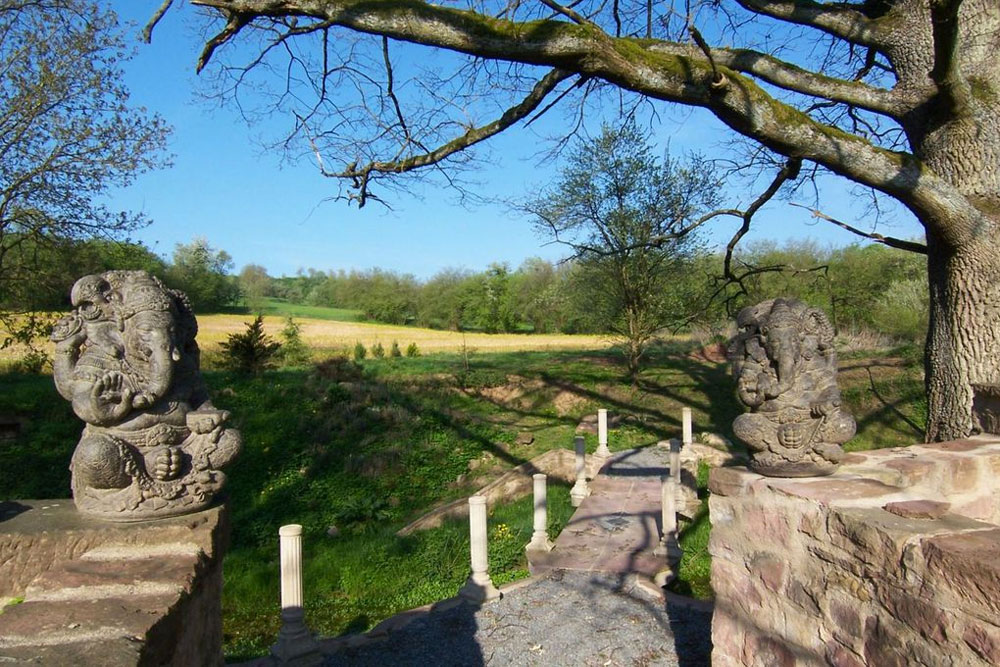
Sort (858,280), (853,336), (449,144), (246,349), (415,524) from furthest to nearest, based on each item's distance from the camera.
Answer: (858,280), (853,336), (246,349), (415,524), (449,144)

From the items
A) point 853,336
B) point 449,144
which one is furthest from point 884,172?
point 853,336

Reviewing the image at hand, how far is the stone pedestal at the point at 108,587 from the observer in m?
2.01

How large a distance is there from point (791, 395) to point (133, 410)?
3576 mm

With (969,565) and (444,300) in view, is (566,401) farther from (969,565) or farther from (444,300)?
(444,300)

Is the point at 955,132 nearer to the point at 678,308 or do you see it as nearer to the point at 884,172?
the point at 884,172

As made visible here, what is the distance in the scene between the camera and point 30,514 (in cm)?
306

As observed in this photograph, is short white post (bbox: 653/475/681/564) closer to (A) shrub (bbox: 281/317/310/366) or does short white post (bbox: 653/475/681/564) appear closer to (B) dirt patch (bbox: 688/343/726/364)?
(B) dirt patch (bbox: 688/343/726/364)

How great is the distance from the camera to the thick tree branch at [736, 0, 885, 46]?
6.99 m

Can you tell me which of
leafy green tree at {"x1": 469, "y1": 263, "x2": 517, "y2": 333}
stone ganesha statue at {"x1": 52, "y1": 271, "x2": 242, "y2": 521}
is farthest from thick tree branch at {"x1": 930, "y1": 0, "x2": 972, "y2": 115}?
leafy green tree at {"x1": 469, "y1": 263, "x2": 517, "y2": 333}

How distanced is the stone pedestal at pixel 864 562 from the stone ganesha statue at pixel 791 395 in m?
0.14

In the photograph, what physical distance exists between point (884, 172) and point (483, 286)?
3865cm

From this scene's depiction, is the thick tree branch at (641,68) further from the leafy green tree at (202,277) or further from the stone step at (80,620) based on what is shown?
the leafy green tree at (202,277)

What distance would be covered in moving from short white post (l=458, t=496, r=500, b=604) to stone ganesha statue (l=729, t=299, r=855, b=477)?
3613 mm

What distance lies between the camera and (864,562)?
2816mm
